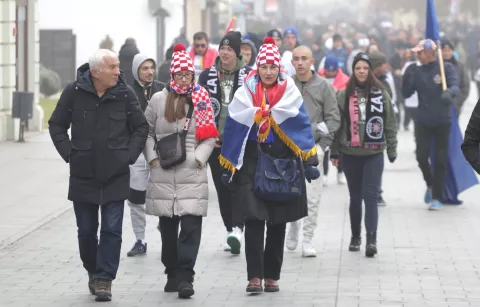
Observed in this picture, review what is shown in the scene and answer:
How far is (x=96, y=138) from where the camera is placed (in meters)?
8.98

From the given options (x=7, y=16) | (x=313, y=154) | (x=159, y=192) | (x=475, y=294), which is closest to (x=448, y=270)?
(x=475, y=294)

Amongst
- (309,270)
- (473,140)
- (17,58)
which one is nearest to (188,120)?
(309,270)

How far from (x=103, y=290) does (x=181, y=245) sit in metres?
0.63

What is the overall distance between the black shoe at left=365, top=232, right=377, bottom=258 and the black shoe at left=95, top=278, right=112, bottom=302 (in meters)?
2.74

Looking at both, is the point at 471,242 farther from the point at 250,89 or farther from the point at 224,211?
the point at 250,89

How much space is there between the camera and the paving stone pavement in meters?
9.10

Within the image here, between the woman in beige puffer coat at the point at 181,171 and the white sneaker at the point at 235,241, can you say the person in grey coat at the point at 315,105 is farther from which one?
the woman in beige puffer coat at the point at 181,171

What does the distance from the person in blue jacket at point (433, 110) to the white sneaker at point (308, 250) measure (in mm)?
3519

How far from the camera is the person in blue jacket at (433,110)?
1429cm

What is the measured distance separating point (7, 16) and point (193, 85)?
1355 cm

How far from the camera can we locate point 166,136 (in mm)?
9312

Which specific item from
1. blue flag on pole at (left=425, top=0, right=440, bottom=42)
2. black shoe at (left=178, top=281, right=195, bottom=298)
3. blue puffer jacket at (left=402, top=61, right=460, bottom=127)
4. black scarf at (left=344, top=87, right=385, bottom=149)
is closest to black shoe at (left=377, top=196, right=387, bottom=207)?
blue puffer jacket at (left=402, top=61, right=460, bottom=127)

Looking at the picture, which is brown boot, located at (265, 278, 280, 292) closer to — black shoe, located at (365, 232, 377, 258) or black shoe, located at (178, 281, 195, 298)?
black shoe, located at (178, 281, 195, 298)

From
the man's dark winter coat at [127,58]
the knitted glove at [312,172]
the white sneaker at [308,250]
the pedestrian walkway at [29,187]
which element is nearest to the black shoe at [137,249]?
the pedestrian walkway at [29,187]
